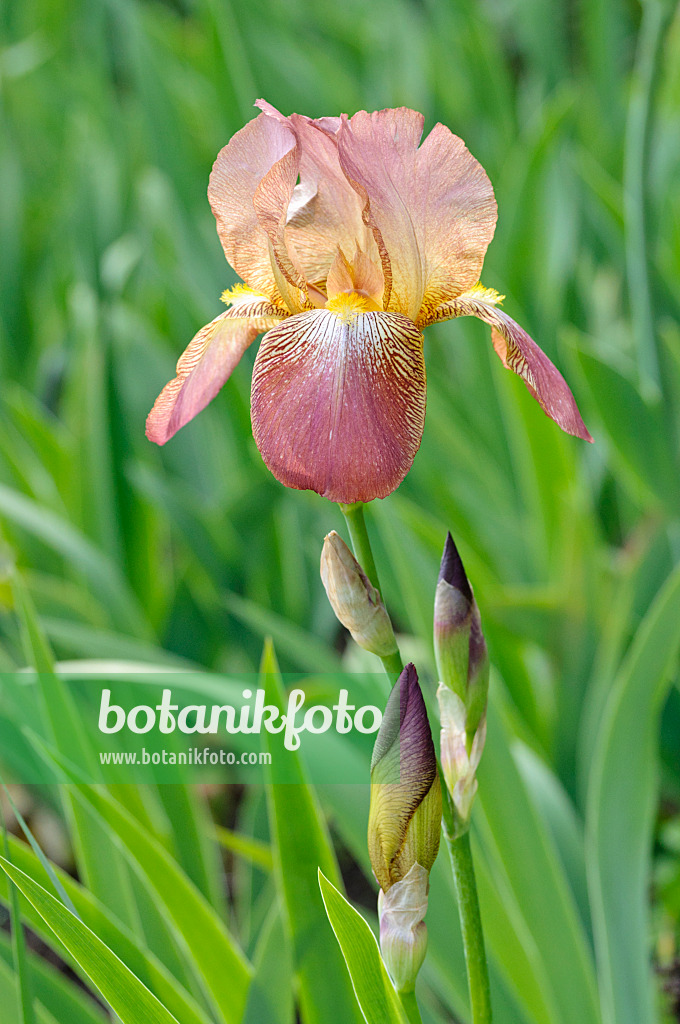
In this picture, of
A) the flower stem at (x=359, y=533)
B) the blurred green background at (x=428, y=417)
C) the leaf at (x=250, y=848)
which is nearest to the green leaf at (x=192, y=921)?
the leaf at (x=250, y=848)

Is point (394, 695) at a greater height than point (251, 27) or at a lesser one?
lesser

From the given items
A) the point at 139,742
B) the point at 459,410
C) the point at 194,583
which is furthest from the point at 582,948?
the point at 459,410

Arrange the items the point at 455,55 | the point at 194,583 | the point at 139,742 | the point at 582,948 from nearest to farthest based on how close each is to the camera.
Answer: the point at 582,948, the point at 139,742, the point at 194,583, the point at 455,55

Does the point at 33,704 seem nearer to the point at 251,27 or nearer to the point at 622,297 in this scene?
the point at 622,297

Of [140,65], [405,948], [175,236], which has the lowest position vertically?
[405,948]

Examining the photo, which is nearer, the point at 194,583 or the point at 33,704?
the point at 33,704

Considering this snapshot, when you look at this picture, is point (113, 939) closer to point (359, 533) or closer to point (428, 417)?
point (359, 533)

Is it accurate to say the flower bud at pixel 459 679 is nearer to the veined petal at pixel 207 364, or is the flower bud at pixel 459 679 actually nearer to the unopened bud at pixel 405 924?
the unopened bud at pixel 405 924
